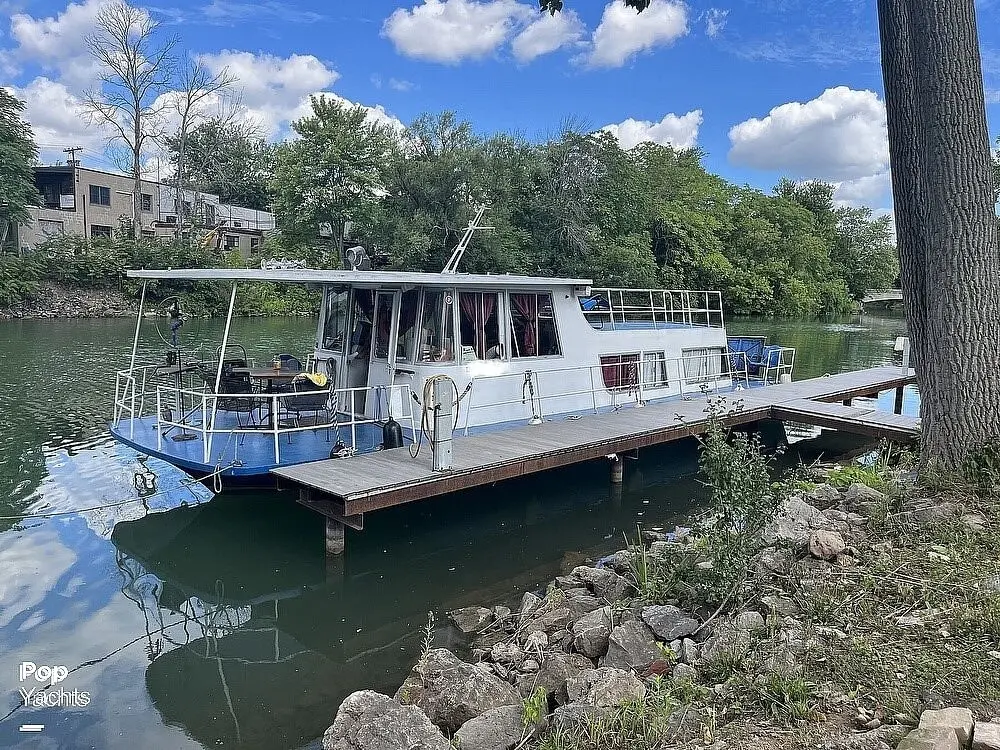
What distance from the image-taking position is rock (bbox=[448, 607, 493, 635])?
7.38 meters

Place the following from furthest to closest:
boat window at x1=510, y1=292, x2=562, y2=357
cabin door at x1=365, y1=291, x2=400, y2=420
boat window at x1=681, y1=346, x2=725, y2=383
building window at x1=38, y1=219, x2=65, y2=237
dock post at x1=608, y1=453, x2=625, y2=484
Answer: building window at x1=38, y1=219, x2=65, y2=237, boat window at x1=681, y1=346, x2=725, y2=383, dock post at x1=608, y1=453, x2=625, y2=484, boat window at x1=510, y1=292, x2=562, y2=357, cabin door at x1=365, y1=291, x2=400, y2=420

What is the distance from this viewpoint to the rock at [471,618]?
7379 mm

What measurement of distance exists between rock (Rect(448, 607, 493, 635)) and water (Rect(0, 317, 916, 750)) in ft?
0.53

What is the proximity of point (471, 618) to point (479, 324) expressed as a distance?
511 cm

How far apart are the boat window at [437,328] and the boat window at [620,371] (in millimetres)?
3601

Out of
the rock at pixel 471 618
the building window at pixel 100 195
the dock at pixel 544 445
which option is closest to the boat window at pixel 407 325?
the dock at pixel 544 445

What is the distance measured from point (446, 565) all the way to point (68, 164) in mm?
48942

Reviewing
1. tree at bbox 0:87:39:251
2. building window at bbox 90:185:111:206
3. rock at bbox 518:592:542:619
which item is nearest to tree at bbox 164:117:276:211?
building window at bbox 90:185:111:206

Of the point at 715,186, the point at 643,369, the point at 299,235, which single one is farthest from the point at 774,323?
the point at 643,369

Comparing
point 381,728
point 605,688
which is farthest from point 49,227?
point 605,688

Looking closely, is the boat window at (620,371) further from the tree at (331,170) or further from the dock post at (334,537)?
the tree at (331,170)

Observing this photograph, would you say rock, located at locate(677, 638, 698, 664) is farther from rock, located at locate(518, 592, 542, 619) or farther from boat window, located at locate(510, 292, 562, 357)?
boat window, located at locate(510, 292, 562, 357)

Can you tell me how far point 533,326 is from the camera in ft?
40.7

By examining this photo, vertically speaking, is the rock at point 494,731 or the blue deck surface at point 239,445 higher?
the blue deck surface at point 239,445
